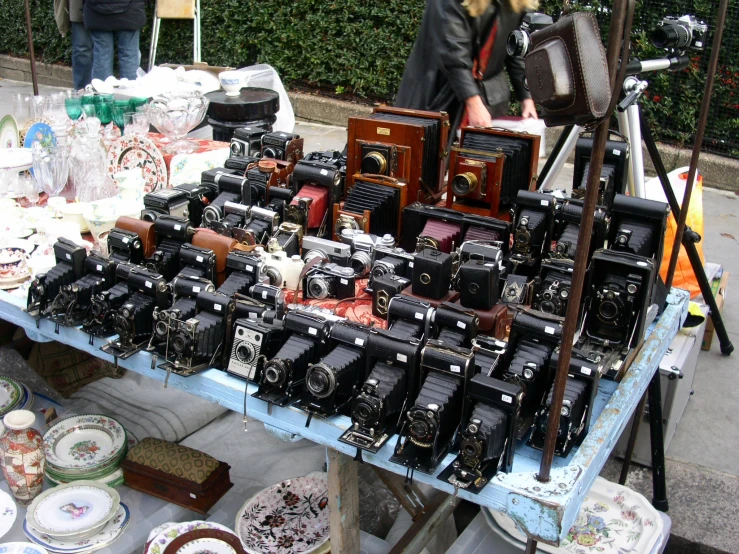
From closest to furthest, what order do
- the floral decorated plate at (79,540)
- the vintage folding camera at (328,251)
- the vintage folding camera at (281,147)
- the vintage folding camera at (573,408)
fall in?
the vintage folding camera at (573,408)
the floral decorated plate at (79,540)
the vintage folding camera at (328,251)
the vintage folding camera at (281,147)

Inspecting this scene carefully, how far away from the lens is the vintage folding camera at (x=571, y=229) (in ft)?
6.95

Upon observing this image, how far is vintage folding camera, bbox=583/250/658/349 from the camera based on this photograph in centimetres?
189

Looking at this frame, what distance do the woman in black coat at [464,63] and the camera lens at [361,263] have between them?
1.11 m

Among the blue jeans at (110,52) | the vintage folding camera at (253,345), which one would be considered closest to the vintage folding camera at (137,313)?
the vintage folding camera at (253,345)

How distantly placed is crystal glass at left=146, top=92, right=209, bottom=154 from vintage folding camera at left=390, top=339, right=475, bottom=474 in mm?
2073

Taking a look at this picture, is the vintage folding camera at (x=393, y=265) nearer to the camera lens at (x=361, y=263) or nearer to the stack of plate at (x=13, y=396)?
the camera lens at (x=361, y=263)

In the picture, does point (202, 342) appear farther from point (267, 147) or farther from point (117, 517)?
point (267, 147)

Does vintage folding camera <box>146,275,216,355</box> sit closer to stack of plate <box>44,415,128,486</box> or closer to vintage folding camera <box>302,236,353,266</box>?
vintage folding camera <box>302,236,353,266</box>

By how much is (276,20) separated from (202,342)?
6.11m

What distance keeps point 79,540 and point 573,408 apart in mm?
1551

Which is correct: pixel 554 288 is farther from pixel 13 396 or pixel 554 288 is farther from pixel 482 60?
pixel 13 396

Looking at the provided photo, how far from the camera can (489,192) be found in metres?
2.52

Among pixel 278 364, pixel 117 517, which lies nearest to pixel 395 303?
pixel 278 364

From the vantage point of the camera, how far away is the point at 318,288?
2264mm
